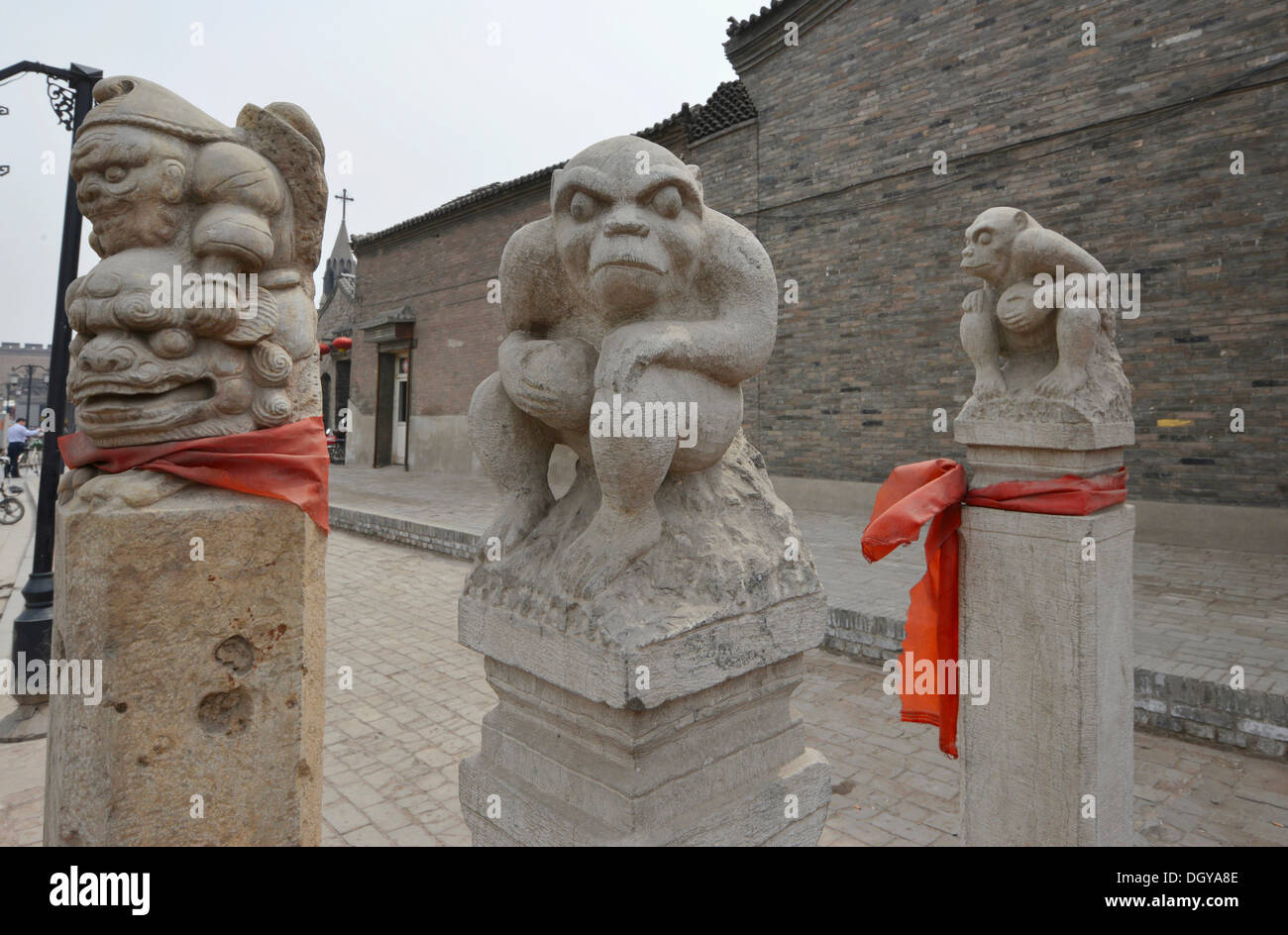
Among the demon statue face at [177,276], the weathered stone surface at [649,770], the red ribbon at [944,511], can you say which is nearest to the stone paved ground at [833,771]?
the red ribbon at [944,511]

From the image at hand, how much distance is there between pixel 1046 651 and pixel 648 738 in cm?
143

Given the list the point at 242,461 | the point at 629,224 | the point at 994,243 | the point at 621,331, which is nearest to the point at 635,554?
the point at 621,331

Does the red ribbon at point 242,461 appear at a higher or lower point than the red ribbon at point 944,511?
higher

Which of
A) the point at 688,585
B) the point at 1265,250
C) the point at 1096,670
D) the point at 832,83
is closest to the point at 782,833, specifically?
the point at 688,585

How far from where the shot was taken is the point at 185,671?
1895 mm

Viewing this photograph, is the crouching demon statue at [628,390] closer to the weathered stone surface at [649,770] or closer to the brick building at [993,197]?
the weathered stone surface at [649,770]

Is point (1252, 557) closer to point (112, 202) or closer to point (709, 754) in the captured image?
point (709, 754)

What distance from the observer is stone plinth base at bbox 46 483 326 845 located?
181cm

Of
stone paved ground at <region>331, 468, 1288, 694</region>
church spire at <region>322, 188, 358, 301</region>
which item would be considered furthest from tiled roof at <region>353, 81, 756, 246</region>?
church spire at <region>322, 188, 358, 301</region>

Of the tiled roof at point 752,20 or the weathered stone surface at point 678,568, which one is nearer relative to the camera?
the weathered stone surface at point 678,568

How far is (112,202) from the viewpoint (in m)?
1.81

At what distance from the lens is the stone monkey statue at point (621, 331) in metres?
1.52

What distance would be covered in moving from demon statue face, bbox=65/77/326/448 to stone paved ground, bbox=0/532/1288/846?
1.90 m

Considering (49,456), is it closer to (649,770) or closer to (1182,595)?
(649,770)
